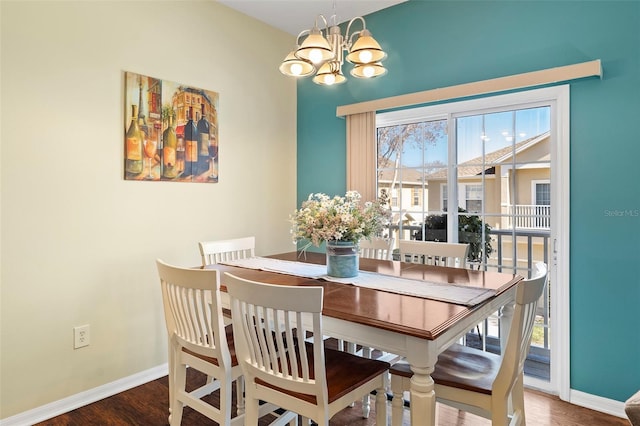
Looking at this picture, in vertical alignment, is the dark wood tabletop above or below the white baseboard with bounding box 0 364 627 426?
above

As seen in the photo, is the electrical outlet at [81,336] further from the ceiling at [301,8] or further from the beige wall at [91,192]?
the ceiling at [301,8]

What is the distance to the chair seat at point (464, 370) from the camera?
162 cm

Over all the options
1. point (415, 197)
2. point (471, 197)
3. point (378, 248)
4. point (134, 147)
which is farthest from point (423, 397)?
point (134, 147)

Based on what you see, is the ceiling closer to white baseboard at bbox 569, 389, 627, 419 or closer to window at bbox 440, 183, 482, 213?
window at bbox 440, 183, 482, 213

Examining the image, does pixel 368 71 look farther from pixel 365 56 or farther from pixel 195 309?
pixel 195 309

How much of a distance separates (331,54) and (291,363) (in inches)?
55.5

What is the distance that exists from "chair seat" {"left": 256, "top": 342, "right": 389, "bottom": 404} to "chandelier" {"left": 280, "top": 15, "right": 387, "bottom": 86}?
1.41m

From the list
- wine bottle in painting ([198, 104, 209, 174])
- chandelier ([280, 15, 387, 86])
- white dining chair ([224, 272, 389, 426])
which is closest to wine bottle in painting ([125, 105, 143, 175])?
wine bottle in painting ([198, 104, 209, 174])

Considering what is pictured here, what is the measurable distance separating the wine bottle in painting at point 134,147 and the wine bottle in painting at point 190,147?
346mm

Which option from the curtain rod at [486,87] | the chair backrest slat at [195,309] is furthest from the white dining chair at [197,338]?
the curtain rod at [486,87]

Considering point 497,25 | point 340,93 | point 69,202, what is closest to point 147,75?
point 69,202

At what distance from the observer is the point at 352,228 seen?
203cm

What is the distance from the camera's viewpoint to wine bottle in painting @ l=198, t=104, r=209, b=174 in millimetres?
3059

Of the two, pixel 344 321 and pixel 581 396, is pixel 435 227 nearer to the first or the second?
pixel 581 396
